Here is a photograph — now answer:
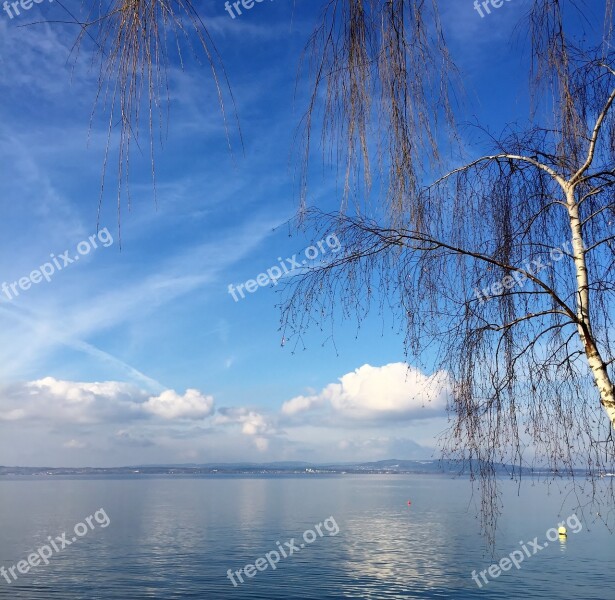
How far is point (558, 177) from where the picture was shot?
13.8 feet

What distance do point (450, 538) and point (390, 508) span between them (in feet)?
152

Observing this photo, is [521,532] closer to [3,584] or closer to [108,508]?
[3,584]
